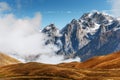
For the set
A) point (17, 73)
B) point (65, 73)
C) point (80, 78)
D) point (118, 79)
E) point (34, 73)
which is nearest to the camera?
point (118, 79)

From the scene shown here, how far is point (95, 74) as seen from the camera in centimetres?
16012

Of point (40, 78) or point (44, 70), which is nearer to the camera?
point (40, 78)

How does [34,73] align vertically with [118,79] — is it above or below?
above

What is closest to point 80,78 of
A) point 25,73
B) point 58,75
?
point 58,75

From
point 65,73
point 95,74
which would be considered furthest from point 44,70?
point 95,74

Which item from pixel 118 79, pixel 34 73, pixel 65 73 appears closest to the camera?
pixel 118 79

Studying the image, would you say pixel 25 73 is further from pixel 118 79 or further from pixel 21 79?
pixel 118 79

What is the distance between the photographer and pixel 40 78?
499 ft

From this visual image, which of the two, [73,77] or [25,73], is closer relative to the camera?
[73,77]

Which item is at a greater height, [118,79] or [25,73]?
[25,73]

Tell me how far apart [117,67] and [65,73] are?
48.9m

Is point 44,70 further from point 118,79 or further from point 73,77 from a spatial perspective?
point 118,79

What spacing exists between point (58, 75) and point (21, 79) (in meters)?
19.4

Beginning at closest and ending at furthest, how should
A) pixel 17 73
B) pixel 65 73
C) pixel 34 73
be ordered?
pixel 65 73, pixel 34 73, pixel 17 73
